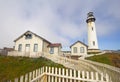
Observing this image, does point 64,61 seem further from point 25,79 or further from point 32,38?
point 25,79

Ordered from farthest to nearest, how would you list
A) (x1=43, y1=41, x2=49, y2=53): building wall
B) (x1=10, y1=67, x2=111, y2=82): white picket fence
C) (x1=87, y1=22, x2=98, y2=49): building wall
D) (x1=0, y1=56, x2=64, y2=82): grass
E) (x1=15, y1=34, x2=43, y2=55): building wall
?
(x1=87, y1=22, x2=98, y2=49): building wall, (x1=43, y1=41, x2=49, y2=53): building wall, (x1=15, y1=34, x2=43, y2=55): building wall, (x1=0, y1=56, x2=64, y2=82): grass, (x1=10, y1=67, x2=111, y2=82): white picket fence

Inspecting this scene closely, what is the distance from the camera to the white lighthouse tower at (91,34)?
4284 cm

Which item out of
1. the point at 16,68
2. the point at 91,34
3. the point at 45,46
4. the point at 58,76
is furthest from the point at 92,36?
the point at 58,76

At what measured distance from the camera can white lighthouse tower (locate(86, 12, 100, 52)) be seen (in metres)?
42.8

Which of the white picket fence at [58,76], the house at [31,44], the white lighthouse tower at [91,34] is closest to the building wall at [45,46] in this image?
the house at [31,44]

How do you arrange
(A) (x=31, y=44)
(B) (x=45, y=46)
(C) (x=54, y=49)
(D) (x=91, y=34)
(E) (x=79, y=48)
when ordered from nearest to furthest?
(A) (x=31, y=44)
(B) (x=45, y=46)
(C) (x=54, y=49)
(E) (x=79, y=48)
(D) (x=91, y=34)

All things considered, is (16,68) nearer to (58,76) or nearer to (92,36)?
(58,76)

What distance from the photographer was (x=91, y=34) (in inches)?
1758

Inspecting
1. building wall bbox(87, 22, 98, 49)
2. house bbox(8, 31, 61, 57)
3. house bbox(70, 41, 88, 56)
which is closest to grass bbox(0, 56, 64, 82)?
house bbox(8, 31, 61, 57)

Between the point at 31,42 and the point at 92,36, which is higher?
the point at 92,36

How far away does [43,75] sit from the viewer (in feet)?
19.4

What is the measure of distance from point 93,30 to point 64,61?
1071 inches

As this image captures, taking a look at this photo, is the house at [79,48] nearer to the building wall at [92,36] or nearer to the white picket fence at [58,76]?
the building wall at [92,36]

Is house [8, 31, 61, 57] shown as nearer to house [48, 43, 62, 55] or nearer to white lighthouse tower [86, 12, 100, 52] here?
house [48, 43, 62, 55]
